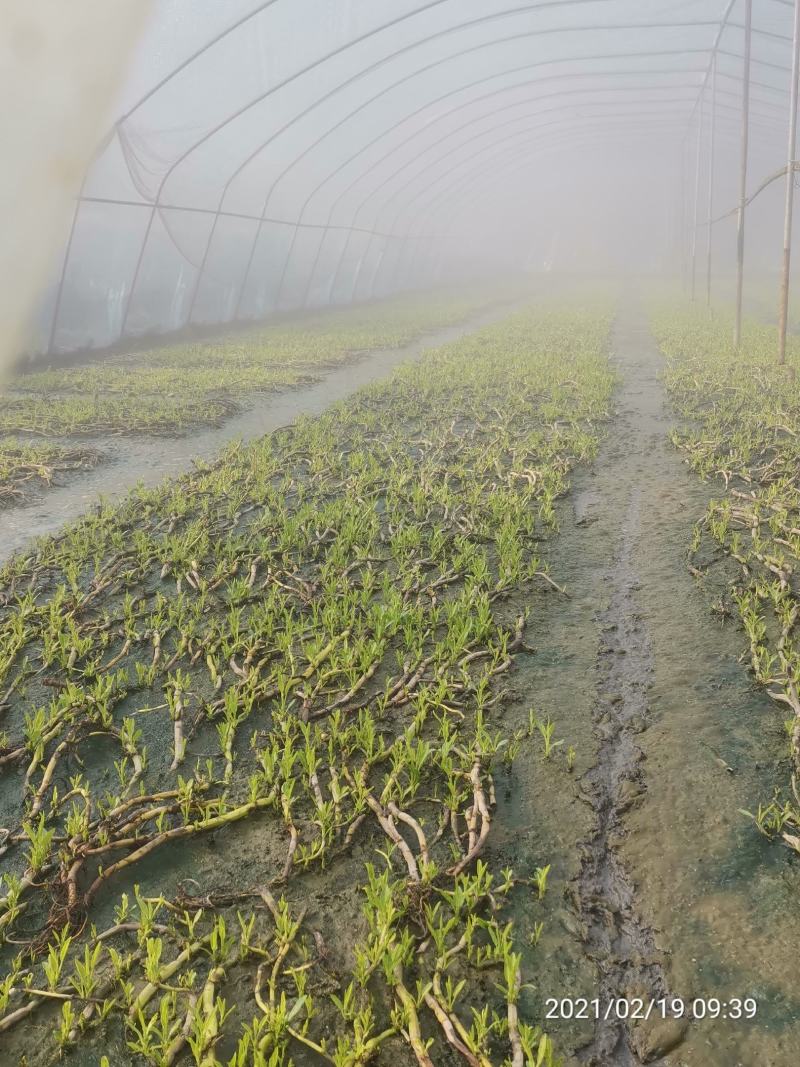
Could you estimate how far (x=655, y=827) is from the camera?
7.78ft

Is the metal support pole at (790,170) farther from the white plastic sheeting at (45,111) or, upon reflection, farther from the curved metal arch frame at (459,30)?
the white plastic sheeting at (45,111)

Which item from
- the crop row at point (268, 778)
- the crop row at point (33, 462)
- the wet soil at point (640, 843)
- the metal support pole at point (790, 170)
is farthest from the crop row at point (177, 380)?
the metal support pole at point (790, 170)

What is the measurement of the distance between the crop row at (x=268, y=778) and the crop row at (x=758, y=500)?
2.98ft

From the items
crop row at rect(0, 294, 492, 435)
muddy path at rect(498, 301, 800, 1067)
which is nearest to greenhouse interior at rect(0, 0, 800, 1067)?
muddy path at rect(498, 301, 800, 1067)

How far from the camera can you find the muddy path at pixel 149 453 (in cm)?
536

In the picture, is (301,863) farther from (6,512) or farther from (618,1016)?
(6,512)

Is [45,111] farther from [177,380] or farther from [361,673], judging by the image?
[361,673]

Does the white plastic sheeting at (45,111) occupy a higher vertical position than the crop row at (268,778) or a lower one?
higher

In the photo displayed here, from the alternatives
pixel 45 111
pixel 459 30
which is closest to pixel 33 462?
pixel 45 111

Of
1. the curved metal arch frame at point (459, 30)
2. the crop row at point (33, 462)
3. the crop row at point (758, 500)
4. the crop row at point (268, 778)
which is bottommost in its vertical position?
the crop row at point (268, 778)

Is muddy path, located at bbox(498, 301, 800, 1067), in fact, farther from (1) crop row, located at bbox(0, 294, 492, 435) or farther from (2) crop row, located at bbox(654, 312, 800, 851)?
(1) crop row, located at bbox(0, 294, 492, 435)

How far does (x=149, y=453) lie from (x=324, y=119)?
40.1 feet

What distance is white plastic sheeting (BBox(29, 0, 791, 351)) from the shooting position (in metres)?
11.9

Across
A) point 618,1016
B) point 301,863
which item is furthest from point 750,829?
point 301,863
